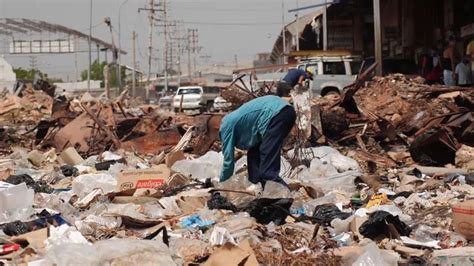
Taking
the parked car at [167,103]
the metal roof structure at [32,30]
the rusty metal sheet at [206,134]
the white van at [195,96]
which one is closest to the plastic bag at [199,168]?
the rusty metal sheet at [206,134]

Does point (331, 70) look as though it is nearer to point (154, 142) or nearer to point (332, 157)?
point (154, 142)

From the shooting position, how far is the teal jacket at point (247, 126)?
7254mm

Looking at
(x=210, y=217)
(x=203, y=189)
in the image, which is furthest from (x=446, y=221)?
(x=203, y=189)

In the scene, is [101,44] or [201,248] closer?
[201,248]

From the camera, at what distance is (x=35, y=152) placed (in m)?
12.3

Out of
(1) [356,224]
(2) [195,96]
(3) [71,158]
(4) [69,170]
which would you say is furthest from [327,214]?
(2) [195,96]

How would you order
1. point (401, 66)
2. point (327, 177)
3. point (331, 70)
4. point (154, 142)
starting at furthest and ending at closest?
point (401, 66) → point (331, 70) → point (154, 142) → point (327, 177)

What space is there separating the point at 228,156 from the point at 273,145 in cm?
44

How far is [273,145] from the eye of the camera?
7191 millimetres

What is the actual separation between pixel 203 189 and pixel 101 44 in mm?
58573

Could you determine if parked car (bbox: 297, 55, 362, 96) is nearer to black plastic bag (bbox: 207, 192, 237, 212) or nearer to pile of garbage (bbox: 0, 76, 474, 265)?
pile of garbage (bbox: 0, 76, 474, 265)

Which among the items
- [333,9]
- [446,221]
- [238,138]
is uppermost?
[333,9]

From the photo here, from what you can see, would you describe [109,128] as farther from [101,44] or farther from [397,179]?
[101,44]

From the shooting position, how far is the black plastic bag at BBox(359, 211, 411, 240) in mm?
5559
